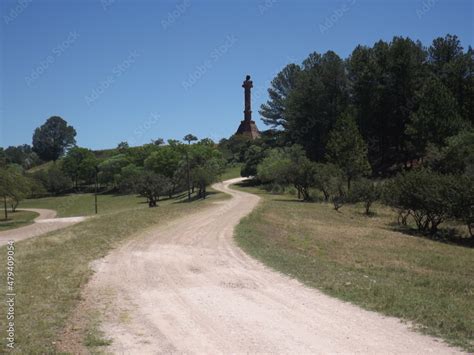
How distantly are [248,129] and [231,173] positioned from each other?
1118 inches

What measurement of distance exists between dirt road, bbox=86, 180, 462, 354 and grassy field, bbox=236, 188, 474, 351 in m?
0.66

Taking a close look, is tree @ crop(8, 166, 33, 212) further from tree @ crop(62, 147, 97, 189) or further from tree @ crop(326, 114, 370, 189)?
tree @ crop(62, 147, 97, 189)

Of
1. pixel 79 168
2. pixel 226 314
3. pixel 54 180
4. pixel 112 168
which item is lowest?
pixel 226 314

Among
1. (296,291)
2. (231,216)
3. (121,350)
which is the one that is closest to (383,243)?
(231,216)

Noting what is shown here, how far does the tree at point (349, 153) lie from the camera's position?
52631mm

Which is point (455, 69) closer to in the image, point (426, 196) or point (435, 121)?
point (435, 121)

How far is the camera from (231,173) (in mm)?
98562

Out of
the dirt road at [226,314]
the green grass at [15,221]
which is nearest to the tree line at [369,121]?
the dirt road at [226,314]

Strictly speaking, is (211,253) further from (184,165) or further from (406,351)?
(184,165)

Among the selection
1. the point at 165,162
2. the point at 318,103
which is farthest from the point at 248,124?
the point at 318,103

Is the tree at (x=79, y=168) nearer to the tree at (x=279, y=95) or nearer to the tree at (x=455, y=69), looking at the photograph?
the tree at (x=279, y=95)

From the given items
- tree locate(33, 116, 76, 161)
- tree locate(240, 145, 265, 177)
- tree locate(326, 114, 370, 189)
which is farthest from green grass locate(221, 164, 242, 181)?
tree locate(33, 116, 76, 161)

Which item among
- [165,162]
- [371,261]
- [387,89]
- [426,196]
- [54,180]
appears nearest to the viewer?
[371,261]

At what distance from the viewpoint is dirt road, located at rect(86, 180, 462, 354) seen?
7523mm
